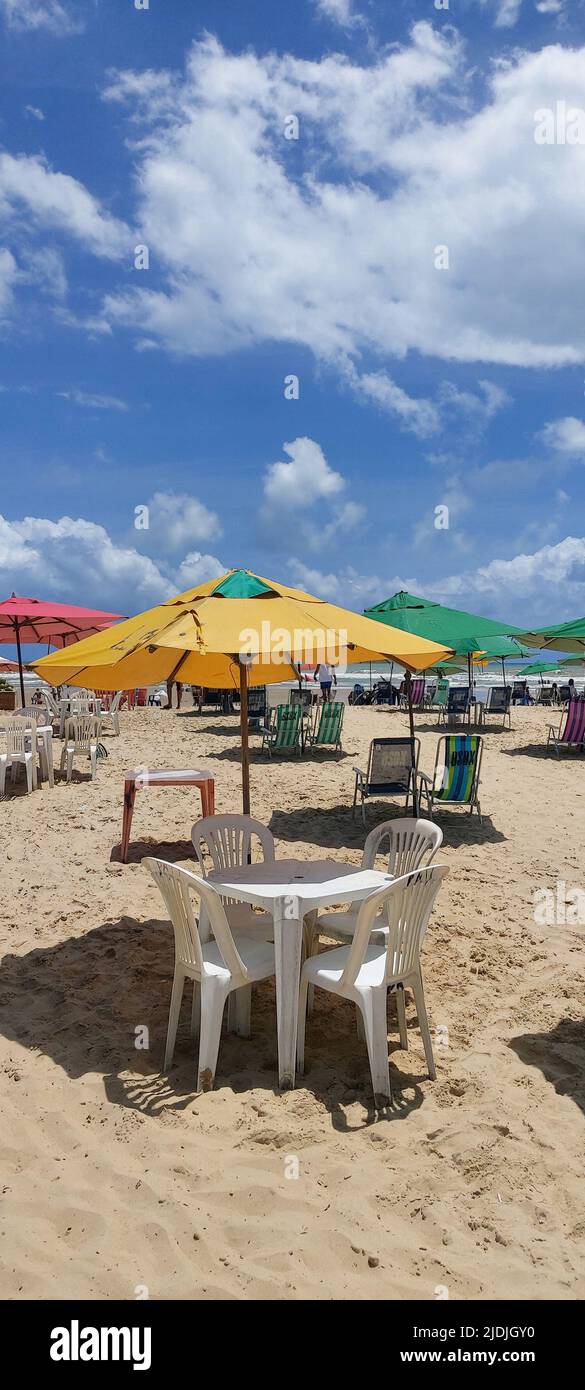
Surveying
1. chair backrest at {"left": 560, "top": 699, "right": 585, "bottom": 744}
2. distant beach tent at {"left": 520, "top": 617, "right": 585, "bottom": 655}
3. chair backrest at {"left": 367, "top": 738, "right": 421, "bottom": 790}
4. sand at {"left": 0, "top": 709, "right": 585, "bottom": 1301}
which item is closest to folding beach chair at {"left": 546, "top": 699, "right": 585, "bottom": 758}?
chair backrest at {"left": 560, "top": 699, "right": 585, "bottom": 744}

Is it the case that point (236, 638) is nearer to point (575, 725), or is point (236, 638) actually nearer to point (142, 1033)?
point (142, 1033)

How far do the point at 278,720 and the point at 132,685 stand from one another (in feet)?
28.2

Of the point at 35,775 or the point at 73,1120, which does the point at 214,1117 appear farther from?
the point at 35,775

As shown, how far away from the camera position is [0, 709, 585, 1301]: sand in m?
2.47

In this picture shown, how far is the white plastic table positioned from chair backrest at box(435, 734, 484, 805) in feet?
15.4

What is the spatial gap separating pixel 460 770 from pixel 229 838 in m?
4.52

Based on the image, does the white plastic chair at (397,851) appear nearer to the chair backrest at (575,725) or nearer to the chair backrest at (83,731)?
the chair backrest at (83,731)

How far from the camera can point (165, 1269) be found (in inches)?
96.3

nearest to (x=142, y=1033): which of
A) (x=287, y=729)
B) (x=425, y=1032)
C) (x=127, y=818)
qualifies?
(x=425, y=1032)

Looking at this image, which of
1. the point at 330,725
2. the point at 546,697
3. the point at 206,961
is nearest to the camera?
the point at 206,961

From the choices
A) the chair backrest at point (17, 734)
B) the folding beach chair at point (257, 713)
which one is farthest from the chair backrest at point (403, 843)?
the folding beach chair at point (257, 713)

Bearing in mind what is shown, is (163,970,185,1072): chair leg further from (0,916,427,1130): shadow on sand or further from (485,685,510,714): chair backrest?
(485,685,510,714): chair backrest

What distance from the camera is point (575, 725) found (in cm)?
1393

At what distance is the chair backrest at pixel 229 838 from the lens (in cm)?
461
